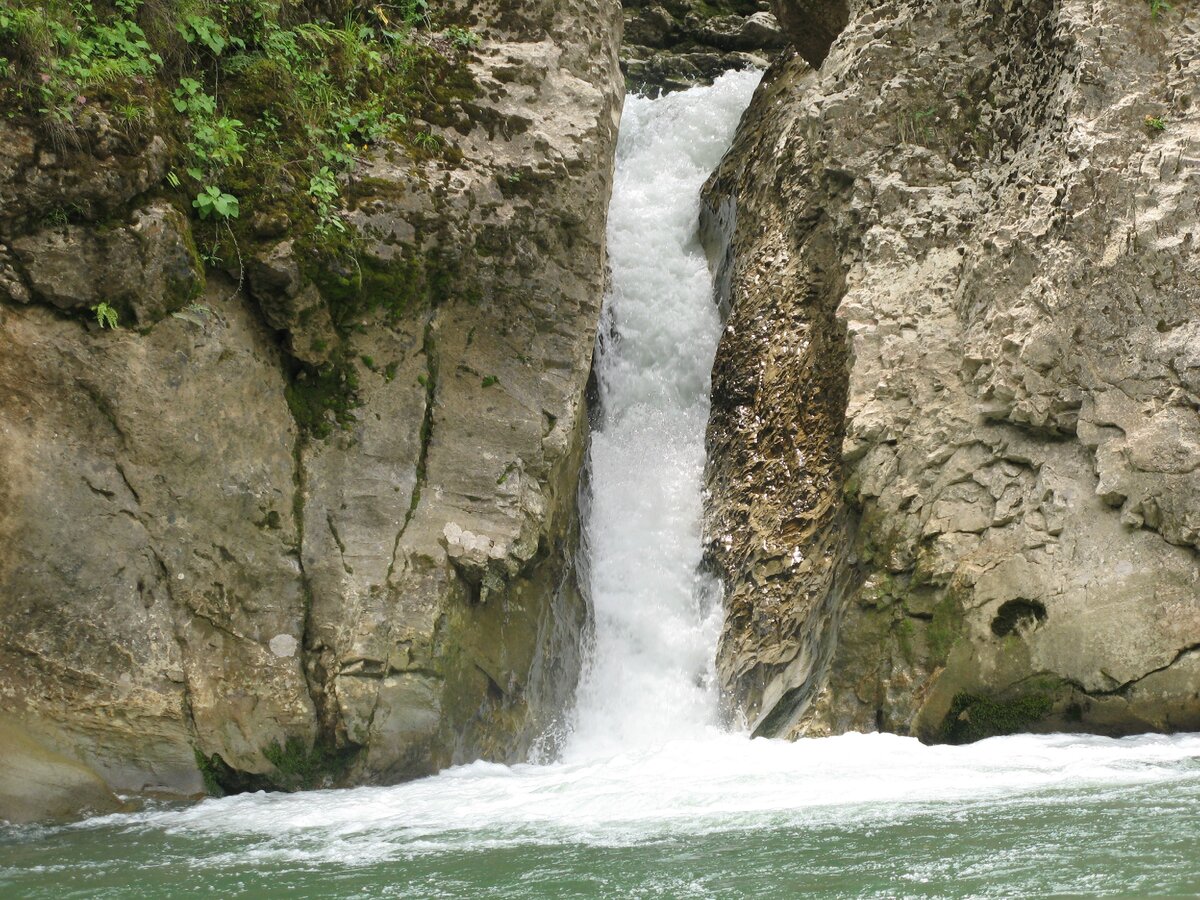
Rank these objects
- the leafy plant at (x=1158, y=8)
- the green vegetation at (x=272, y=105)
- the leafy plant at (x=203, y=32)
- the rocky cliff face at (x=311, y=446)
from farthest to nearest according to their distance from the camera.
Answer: the leafy plant at (x=1158, y=8) → the leafy plant at (x=203, y=32) → the green vegetation at (x=272, y=105) → the rocky cliff face at (x=311, y=446)

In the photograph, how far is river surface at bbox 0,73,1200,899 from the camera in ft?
13.9

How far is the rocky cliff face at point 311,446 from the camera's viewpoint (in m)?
6.89

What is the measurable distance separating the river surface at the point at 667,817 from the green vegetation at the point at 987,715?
27 centimetres

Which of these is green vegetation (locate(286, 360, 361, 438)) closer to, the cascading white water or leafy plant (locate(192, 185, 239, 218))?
leafy plant (locate(192, 185, 239, 218))

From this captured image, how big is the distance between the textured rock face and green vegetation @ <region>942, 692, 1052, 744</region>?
0.02m

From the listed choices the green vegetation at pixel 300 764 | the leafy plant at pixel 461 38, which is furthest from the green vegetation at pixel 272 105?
the green vegetation at pixel 300 764

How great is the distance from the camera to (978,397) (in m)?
8.64

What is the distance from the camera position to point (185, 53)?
816 cm

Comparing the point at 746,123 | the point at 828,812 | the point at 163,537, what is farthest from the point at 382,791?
the point at 746,123

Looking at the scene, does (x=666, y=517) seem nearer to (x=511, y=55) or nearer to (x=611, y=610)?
(x=611, y=610)

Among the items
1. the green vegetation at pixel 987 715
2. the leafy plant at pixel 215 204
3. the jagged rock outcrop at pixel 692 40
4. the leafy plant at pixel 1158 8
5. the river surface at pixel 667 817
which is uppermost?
the jagged rock outcrop at pixel 692 40

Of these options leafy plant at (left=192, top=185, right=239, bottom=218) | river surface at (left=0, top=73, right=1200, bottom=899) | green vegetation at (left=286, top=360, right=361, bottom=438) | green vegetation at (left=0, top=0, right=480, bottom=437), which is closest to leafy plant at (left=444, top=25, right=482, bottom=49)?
green vegetation at (left=0, top=0, right=480, bottom=437)

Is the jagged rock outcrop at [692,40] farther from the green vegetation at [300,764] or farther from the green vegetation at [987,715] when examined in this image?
the green vegetation at [300,764]

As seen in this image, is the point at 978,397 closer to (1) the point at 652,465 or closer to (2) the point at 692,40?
(1) the point at 652,465
